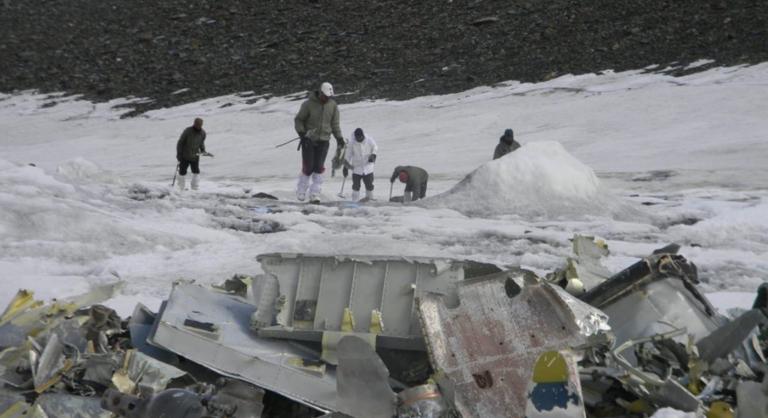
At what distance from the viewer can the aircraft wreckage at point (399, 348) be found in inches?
185

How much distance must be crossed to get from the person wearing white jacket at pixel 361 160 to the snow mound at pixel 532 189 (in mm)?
2829

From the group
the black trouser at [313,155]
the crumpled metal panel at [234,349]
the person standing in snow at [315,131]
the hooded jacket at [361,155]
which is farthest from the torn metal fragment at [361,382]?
the hooded jacket at [361,155]

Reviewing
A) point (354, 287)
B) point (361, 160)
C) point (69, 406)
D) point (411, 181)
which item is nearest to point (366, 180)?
point (361, 160)

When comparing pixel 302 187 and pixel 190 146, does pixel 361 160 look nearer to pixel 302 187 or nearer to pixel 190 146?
pixel 302 187

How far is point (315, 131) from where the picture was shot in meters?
13.8

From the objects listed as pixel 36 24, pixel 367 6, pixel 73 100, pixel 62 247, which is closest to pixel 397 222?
pixel 62 247

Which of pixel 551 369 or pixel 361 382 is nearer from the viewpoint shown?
pixel 551 369

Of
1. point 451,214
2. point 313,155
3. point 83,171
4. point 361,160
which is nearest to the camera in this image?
point 451,214

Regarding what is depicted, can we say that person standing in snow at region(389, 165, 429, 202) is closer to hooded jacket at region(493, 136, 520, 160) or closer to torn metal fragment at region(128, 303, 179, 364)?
hooded jacket at region(493, 136, 520, 160)

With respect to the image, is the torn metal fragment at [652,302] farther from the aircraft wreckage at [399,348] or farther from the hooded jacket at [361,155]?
the hooded jacket at [361,155]

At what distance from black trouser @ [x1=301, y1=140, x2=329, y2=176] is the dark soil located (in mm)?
15513

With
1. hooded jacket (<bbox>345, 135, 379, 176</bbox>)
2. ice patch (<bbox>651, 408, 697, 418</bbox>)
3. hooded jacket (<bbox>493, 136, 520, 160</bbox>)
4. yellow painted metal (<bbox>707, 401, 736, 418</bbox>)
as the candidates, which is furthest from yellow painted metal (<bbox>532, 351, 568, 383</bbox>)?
hooded jacket (<bbox>493, 136, 520, 160</bbox>)

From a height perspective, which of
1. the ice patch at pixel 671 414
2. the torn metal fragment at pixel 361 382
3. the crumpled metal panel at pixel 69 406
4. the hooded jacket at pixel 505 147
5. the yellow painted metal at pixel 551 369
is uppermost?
the yellow painted metal at pixel 551 369

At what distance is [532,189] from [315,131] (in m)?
3.05
